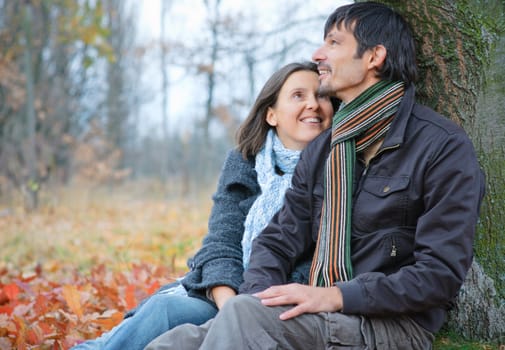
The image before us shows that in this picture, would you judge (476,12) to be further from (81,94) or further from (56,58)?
(81,94)

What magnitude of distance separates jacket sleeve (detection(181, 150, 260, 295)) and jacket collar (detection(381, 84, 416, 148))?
98cm

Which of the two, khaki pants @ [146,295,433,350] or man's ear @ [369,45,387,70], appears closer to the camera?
khaki pants @ [146,295,433,350]

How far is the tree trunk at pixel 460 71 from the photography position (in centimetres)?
248

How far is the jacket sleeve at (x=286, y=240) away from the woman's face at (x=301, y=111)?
0.30 m

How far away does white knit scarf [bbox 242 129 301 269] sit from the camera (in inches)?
111

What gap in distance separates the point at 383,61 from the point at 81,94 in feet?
59.6

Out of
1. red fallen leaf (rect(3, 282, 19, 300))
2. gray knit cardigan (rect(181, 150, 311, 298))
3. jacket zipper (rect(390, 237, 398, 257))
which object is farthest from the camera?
red fallen leaf (rect(3, 282, 19, 300))

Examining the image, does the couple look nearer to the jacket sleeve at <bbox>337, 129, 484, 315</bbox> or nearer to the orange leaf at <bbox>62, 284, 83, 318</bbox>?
the jacket sleeve at <bbox>337, 129, 484, 315</bbox>

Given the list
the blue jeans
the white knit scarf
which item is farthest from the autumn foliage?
the white knit scarf

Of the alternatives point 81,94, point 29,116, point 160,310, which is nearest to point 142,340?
point 160,310

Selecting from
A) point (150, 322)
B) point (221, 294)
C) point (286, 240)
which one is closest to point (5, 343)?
point (150, 322)

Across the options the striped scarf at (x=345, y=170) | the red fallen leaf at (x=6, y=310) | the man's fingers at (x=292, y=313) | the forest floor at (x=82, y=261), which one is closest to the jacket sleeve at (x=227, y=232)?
the striped scarf at (x=345, y=170)

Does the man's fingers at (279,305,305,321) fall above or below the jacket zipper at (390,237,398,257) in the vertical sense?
below

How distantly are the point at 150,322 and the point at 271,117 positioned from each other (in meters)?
1.36
